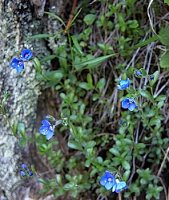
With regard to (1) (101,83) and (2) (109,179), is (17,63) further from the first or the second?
(2) (109,179)

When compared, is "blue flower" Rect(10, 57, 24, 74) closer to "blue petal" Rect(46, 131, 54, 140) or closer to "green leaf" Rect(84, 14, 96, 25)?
"blue petal" Rect(46, 131, 54, 140)

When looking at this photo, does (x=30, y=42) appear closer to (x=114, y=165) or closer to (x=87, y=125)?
(x=87, y=125)

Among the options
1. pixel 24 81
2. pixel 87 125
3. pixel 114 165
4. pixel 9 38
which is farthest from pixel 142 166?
pixel 9 38

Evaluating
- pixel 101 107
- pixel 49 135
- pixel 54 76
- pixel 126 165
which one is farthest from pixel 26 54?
pixel 126 165

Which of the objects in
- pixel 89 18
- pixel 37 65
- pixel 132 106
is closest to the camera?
pixel 132 106

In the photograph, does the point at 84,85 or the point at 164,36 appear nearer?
the point at 164,36

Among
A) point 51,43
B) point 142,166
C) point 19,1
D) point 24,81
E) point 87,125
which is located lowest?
point 142,166

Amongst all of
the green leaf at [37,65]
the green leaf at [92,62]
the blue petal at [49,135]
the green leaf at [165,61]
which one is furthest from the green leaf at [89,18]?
the blue petal at [49,135]

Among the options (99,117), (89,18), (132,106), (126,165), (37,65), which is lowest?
(126,165)

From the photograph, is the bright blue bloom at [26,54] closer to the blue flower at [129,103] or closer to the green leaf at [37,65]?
the green leaf at [37,65]
